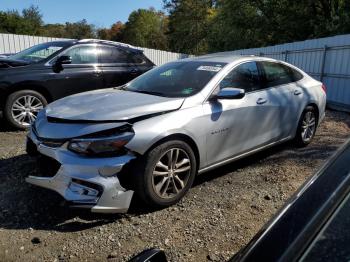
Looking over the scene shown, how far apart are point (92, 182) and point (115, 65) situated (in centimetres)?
493

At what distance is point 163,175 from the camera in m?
3.69

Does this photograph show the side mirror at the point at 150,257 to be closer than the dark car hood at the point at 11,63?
Yes

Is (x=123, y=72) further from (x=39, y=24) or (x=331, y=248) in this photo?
(x=39, y=24)

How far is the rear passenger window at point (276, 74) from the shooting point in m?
5.22

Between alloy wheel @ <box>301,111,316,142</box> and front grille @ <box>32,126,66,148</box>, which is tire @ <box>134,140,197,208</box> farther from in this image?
alloy wheel @ <box>301,111,316,142</box>

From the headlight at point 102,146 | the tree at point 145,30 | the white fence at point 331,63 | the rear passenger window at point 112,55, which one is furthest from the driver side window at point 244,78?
the tree at point 145,30

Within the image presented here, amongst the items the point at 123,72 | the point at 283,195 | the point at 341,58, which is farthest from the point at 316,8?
the point at 283,195

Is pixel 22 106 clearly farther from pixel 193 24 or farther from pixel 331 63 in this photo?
pixel 193 24

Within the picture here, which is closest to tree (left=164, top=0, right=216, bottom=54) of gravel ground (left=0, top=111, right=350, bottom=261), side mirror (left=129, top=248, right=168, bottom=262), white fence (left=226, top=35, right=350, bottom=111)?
white fence (left=226, top=35, right=350, bottom=111)

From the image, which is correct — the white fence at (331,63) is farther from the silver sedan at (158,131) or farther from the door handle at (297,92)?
the silver sedan at (158,131)

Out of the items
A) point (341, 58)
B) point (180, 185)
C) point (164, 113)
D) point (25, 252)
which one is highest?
point (341, 58)

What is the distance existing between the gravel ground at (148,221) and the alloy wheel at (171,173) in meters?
0.19

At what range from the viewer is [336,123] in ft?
26.2

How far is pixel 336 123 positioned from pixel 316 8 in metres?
19.0
